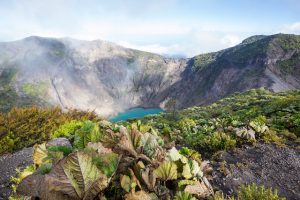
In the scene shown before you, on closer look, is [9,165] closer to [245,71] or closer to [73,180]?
[73,180]

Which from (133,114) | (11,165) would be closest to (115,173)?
(11,165)

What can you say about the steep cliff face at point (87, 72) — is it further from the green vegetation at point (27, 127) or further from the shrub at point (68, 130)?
the shrub at point (68, 130)

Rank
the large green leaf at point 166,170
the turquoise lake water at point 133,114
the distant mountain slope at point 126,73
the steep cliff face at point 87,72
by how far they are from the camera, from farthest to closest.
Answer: the steep cliff face at point 87,72 → the turquoise lake water at point 133,114 → the distant mountain slope at point 126,73 → the large green leaf at point 166,170

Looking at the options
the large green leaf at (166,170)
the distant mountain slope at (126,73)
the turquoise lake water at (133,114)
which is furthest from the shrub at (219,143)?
the turquoise lake water at (133,114)

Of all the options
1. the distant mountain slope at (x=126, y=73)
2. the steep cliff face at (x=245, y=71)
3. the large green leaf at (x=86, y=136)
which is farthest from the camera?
the distant mountain slope at (x=126, y=73)

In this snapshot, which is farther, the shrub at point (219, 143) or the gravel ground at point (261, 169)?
the shrub at point (219, 143)

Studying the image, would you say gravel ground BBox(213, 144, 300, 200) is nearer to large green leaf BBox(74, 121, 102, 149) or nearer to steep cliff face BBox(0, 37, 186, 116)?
large green leaf BBox(74, 121, 102, 149)
